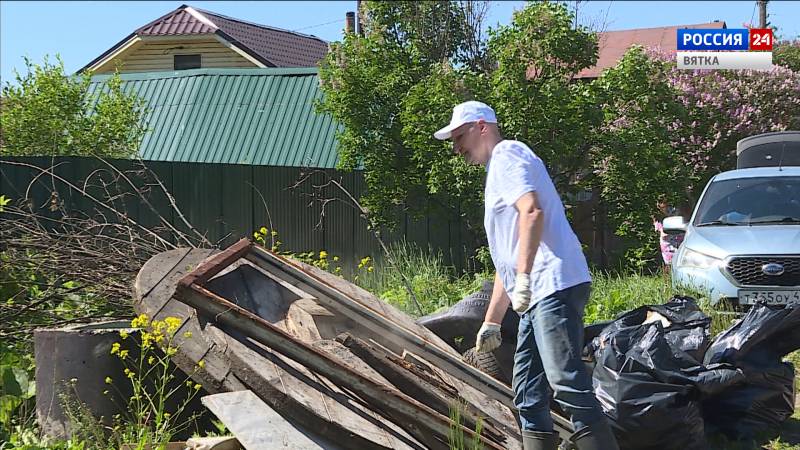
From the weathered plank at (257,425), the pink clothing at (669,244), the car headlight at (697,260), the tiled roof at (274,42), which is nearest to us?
the weathered plank at (257,425)

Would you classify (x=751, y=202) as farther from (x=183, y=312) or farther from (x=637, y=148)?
(x=183, y=312)

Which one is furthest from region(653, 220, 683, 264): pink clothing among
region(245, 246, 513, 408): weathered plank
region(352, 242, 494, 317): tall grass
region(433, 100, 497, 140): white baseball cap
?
region(433, 100, 497, 140): white baseball cap

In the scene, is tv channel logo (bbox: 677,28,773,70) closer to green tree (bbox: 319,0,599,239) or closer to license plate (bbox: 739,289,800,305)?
green tree (bbox: 319,0,599,239)

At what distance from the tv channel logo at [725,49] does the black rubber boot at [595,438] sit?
14.0 m

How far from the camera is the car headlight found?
7.91 metres

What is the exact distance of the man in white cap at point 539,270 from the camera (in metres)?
3.87

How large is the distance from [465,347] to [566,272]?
2238 millimetres

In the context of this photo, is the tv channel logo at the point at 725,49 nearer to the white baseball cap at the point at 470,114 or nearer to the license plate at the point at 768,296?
the license plate at the point at 768,296

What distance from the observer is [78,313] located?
6.26 m

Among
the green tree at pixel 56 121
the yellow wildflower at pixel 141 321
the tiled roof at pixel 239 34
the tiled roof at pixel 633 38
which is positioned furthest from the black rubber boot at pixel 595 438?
the tiled roof at pixel 633 38

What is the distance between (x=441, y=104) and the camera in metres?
11.5

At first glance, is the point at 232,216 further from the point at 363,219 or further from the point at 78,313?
the point at 78,313

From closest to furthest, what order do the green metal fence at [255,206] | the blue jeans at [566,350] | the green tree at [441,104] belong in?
the blue jeans at [566,350], the green metal fence at [255,206], the green tree at [441,104]

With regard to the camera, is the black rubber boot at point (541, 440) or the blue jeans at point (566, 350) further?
the black rubber boot at point (541, 440)
